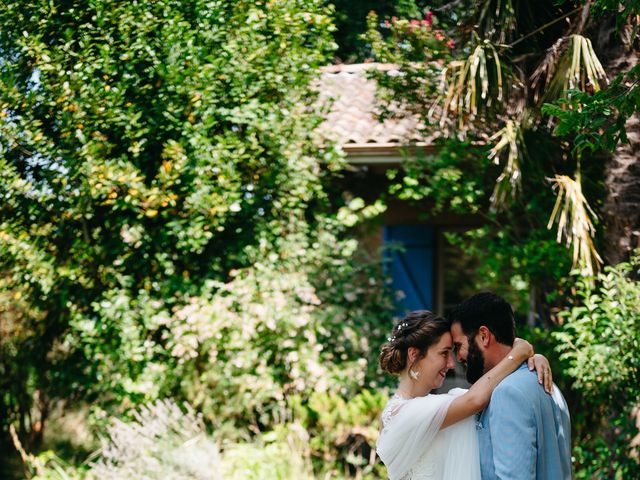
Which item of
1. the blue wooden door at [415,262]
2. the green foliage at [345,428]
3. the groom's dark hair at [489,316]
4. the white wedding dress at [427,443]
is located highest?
the groom's dark hair at [489,316]

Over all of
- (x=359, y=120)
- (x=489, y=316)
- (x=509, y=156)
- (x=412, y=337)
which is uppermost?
(x=359, y=120)

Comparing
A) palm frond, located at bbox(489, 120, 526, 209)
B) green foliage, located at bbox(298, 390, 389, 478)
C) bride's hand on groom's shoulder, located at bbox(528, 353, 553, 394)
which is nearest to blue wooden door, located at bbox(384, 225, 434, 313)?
green foliage, located at bbox(298, 390, 389, 478)

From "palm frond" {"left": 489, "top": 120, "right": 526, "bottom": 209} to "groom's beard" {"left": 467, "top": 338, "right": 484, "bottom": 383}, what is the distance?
11.5 feet

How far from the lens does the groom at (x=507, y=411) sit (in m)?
3.20

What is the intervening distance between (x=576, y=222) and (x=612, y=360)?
1260 mm

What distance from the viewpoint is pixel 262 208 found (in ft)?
26.7

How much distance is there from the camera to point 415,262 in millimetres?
10305

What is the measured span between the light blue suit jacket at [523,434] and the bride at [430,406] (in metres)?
0.06

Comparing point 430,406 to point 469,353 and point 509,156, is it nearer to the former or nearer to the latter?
point 469,353

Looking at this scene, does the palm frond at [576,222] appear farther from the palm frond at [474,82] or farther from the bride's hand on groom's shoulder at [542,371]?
the bride's hand on groom's shoulder at [542,371]

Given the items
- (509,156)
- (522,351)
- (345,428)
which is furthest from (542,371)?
(345,428)

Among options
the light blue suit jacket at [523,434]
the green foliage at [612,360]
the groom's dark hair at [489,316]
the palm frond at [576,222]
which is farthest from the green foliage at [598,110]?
the palm frond at [576,222]

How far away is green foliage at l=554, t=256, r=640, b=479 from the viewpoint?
5973mm

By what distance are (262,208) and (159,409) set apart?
7.00ft
